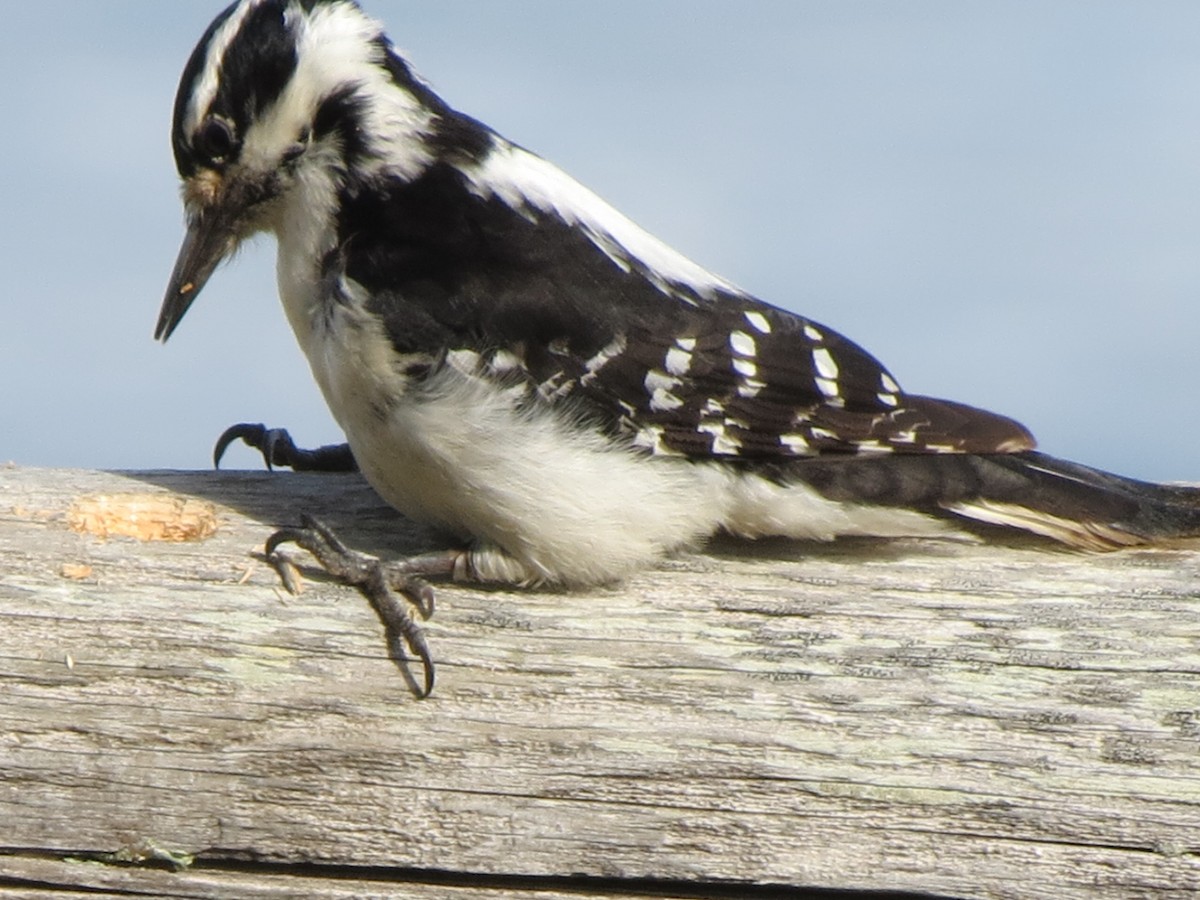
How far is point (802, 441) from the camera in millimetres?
3592

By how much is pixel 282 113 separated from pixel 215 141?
0.18 m

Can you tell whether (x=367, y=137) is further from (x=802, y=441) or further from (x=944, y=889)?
(x=944, y=889)

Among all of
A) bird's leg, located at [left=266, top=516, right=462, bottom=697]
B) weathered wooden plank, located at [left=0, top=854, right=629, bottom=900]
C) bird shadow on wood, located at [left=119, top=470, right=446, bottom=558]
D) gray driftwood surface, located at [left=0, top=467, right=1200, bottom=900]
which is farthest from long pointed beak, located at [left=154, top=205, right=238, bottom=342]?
weathered wooden plank, located at [left=0, top=854, right=629, bottom=900]

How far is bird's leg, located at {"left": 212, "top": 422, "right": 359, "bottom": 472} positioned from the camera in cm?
421

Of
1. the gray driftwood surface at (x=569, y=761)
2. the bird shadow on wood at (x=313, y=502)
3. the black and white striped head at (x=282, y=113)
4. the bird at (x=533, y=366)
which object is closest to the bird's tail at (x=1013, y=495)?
the bird at (x=533, y=366)

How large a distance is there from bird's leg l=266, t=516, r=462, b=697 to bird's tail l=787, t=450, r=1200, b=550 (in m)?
0.97

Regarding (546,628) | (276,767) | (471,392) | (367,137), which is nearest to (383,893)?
(276,767)

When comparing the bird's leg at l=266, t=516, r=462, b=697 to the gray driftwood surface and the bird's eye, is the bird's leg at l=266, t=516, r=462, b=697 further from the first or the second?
the bird's eye

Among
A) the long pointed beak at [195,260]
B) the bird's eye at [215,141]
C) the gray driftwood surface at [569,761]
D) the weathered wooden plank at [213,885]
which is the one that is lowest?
the weathered wooden plank at [213,885]

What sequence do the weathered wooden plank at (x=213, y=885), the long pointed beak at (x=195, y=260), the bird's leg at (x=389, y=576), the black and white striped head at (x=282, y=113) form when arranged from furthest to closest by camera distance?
1. the long pointed beak at (x=195, y=260)
2. the black and white striped head at (x=282, y=113)
3. the bird's leg at (x=389, y=576)
4. the weathered wooden plank at (x=213, y=885)

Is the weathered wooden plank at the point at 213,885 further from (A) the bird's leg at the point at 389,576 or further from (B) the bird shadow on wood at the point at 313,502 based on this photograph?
(B) the bird shadow on wood at the point at 313,502

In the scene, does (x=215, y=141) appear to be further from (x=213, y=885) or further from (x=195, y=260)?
(x=213, y=885)

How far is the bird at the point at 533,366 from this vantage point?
3393 millimetres

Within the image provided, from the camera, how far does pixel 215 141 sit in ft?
12.2
